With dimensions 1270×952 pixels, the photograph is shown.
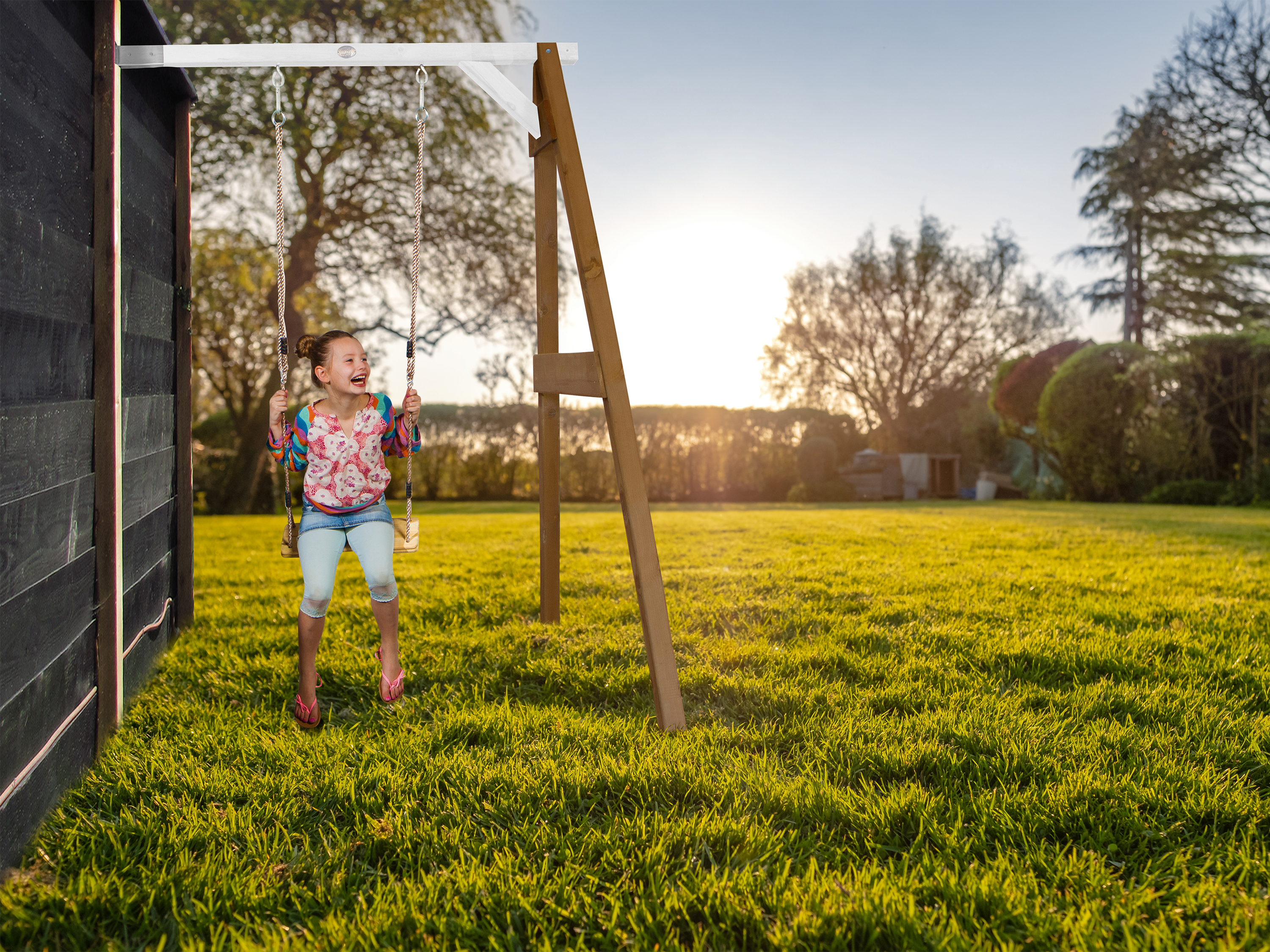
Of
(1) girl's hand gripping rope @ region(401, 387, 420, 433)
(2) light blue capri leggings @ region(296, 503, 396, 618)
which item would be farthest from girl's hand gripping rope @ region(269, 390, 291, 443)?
(1) girl's hand gripping rope @ region(401, 387, 420, 433)

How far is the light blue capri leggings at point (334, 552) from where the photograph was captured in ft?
8.49

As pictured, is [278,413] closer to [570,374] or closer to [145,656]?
[570,374]

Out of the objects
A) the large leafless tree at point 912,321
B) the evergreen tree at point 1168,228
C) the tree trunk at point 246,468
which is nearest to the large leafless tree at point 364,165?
the tree trunk at point 246,468

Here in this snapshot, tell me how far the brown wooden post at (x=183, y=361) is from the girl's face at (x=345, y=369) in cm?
133

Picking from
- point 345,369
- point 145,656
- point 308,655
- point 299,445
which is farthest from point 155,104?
point 308,655

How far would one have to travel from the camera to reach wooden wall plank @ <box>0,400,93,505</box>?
1.71 m

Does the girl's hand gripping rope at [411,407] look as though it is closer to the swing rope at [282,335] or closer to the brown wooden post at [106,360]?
the swing rope at [282,335]

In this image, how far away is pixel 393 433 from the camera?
2719mm

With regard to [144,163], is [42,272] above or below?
below

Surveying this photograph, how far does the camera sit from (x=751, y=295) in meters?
18.0

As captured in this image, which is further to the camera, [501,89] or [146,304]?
[146,304]

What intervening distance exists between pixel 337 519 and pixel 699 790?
62.0 inches

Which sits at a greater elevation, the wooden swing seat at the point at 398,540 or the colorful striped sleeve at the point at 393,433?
the colorful striped sleeve at the point at 393,433

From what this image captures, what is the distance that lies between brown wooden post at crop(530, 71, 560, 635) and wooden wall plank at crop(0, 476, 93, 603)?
1.78m
